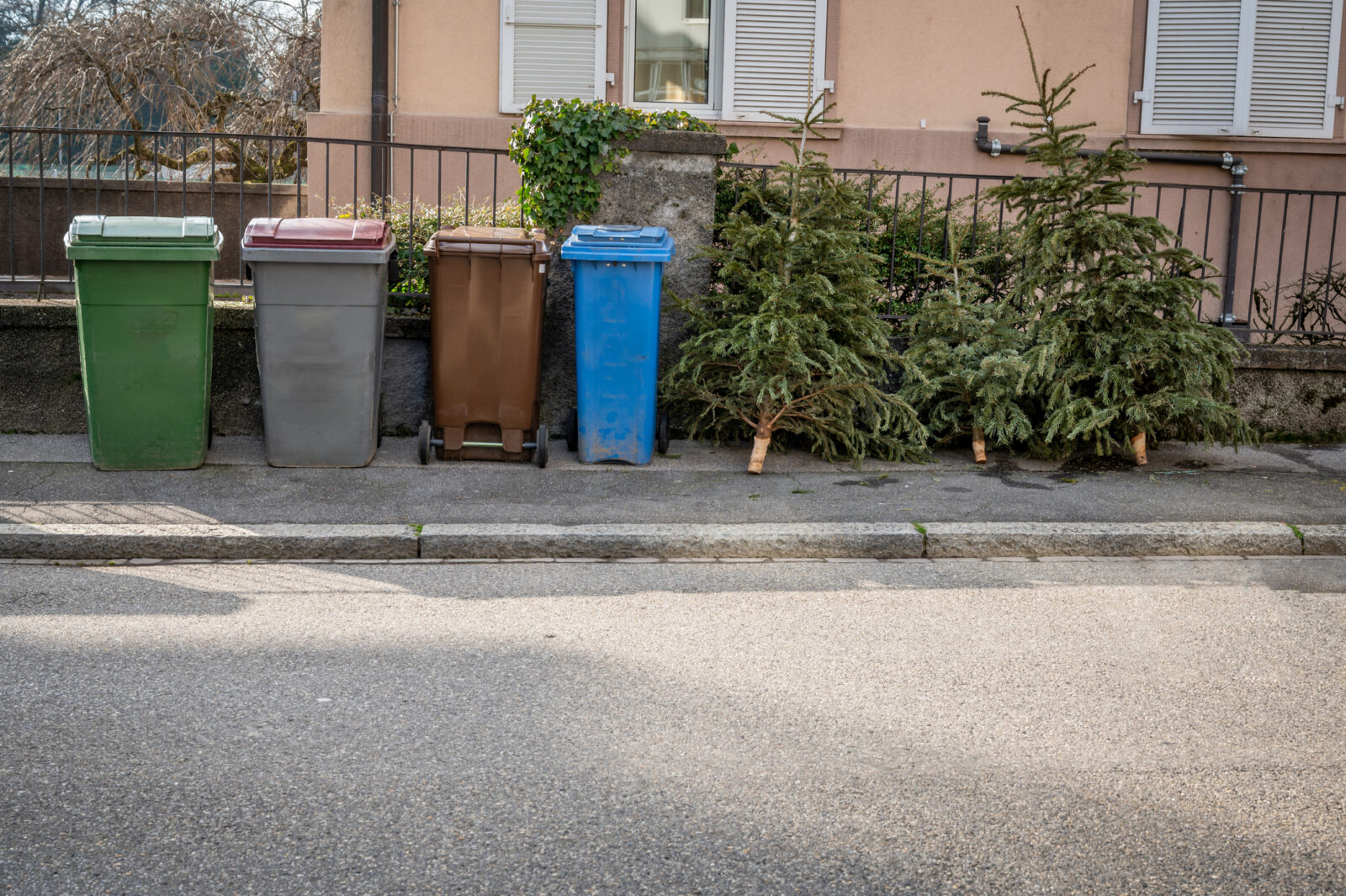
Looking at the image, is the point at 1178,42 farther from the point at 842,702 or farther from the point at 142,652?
the point at 142,652

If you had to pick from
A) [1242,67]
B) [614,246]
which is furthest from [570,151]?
[1242,67]

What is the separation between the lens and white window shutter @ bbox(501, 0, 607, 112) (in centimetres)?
1100

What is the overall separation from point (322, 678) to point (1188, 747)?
2501 millimetres

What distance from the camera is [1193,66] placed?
37.1 feet

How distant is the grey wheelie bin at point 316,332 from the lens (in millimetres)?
6414

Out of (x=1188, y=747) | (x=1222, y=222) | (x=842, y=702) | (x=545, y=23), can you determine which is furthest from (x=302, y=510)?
(x=1222, y=222)

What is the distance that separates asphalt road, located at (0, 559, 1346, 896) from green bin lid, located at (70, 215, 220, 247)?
1.90 meters

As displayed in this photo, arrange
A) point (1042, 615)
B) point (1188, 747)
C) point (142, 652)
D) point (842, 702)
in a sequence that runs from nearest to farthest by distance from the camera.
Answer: point (1188, 747), point (842, 702), point (142, 652), point (1042, 615)

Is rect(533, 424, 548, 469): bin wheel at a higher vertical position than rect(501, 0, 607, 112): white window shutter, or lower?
lower

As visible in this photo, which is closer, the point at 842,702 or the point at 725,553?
the point at 842,702

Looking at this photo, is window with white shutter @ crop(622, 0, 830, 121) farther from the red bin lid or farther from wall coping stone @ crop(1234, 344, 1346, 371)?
the red bin lid

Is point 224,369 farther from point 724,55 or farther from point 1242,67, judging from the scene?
point 1242,67

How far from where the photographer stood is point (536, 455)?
6750 millimetres

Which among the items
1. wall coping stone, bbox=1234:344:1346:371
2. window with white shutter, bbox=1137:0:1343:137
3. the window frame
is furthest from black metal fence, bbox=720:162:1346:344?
the window frame
